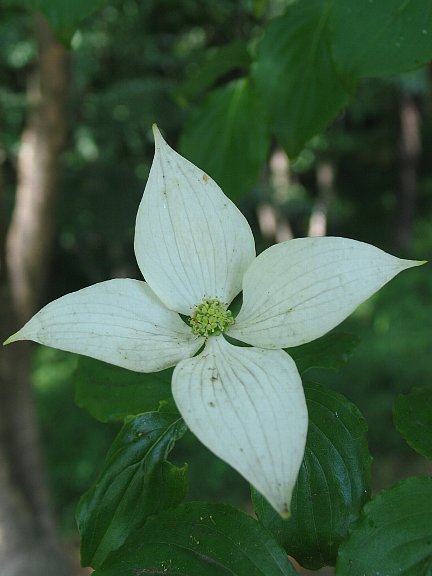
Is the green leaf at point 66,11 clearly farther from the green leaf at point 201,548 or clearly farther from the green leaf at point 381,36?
the green leaf at point 201,548

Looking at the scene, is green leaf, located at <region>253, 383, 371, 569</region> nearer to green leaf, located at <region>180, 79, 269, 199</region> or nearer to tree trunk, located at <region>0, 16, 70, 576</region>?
green leaf, located at <region>180, 79, 269, 199</region>

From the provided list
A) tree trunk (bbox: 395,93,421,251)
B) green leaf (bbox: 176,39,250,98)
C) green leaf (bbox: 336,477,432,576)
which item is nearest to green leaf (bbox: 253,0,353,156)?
green leaf (bbox: 176,39,250,98)

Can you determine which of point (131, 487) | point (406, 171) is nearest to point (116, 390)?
point (131, 487)

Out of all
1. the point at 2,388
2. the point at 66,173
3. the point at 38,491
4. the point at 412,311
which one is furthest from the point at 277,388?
the point at 66,173

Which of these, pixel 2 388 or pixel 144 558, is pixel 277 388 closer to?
pixel 144 558

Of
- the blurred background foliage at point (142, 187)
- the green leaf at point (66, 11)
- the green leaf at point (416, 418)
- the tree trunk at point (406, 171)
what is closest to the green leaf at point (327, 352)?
the green leaf at point (416, 418)

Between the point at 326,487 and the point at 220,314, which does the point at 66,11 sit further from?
the point at 326,487
